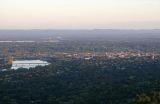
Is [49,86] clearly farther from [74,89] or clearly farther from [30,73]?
[30,73]

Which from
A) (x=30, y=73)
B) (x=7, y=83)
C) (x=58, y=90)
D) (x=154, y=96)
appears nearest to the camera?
(x=154, y=96)

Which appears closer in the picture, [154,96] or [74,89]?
[154,96]

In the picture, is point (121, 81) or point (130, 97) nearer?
point (130, 97)

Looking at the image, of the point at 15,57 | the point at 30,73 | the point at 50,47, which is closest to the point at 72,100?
the point at 30,73

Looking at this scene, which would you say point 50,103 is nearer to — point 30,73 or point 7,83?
point 7,83

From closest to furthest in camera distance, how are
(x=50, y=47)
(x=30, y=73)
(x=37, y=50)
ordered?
1. (x=30, y=73)
2. (x=37, y=50)
3. (x=50, y=47)

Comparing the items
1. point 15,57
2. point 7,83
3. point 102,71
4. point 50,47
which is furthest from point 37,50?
point 7,83
